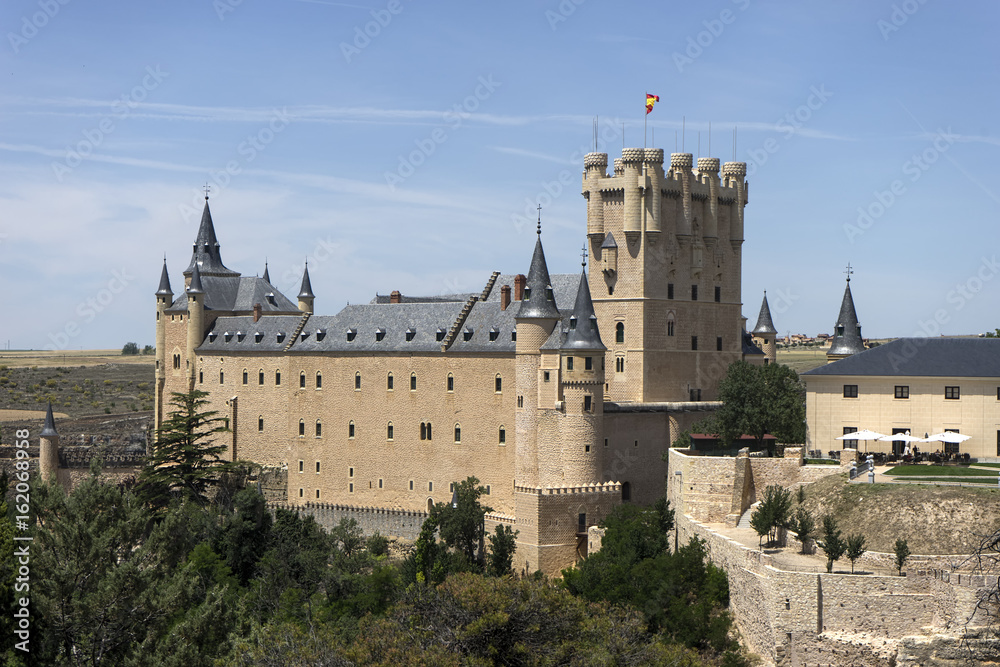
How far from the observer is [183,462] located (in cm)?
6538

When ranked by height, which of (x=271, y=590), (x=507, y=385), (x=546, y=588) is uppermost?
(x=507, y=385)

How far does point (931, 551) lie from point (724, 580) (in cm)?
745

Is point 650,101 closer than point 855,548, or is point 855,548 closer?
point 855,548

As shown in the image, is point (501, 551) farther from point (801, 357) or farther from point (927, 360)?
point (801, 357)

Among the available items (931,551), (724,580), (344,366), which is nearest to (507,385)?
(344,366)

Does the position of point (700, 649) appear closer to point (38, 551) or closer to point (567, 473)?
point (567, 473)

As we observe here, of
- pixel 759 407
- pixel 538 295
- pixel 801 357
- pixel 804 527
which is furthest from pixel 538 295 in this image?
pixel 801 357

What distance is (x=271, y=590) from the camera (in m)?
52.5

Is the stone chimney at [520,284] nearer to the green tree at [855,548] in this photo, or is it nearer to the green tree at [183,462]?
the green tree at [183,462]

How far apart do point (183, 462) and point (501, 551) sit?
73.1 ft

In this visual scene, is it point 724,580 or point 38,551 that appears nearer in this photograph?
point 38,551

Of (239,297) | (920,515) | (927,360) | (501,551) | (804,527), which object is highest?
(239,297)

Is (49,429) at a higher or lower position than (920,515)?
higher

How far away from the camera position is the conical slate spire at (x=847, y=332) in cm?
6172
